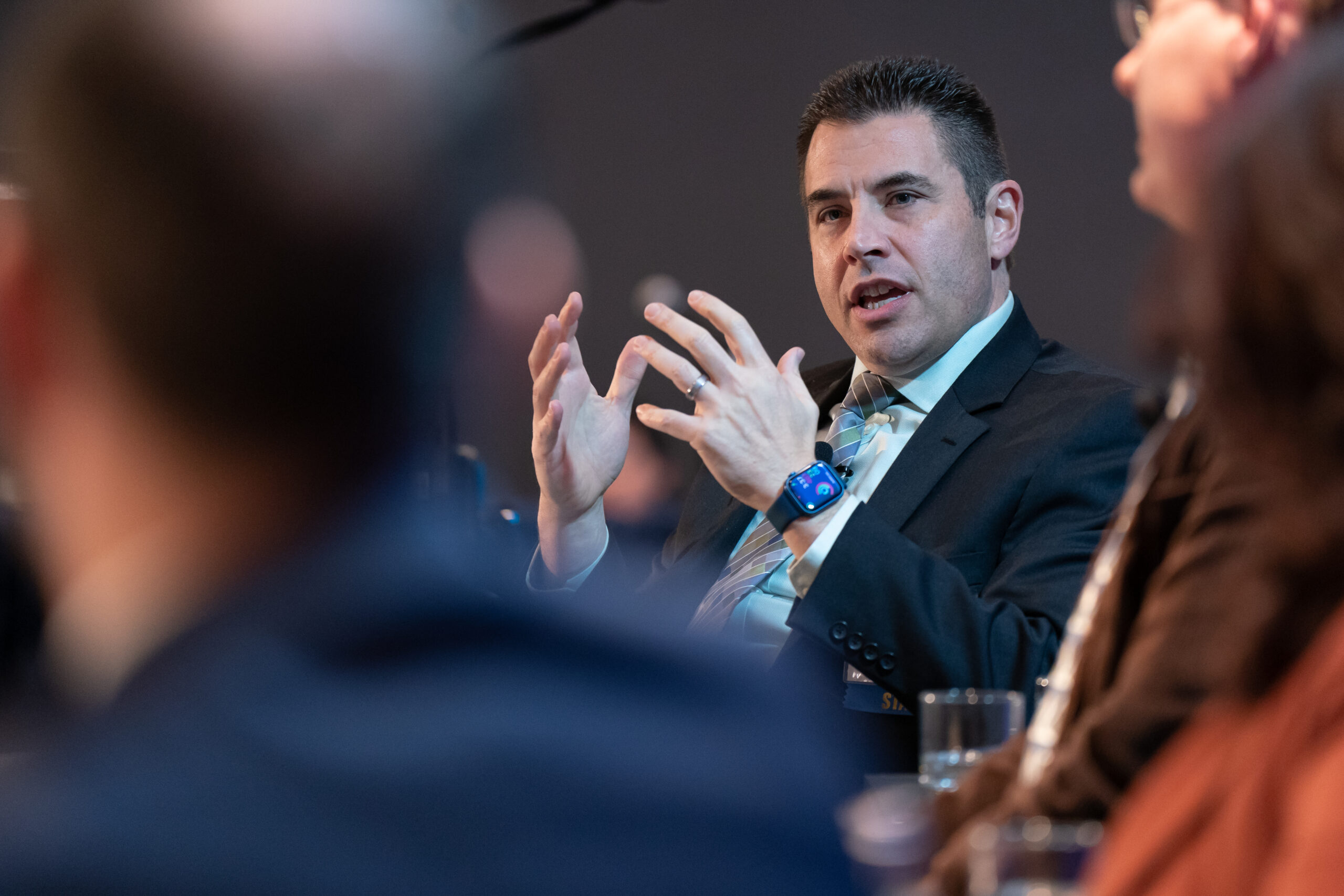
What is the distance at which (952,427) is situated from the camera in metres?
1.94

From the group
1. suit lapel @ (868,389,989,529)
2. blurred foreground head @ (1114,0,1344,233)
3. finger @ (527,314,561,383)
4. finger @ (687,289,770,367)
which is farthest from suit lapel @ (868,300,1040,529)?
blurred foreground head @ (1114,0,1344,233)

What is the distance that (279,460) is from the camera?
1.55 feet

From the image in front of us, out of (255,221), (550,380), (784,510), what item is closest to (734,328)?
(784,510)

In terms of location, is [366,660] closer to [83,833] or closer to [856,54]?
[83,833]

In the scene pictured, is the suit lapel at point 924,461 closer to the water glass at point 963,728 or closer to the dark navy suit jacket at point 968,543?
the dark navy suit jacket at point 968,543

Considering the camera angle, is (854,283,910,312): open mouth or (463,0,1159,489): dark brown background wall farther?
(463,0,1159,489): dark brown background wall

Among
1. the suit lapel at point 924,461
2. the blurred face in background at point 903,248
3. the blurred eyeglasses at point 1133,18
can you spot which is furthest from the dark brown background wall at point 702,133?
the blurred eyeglasses at point 1133,18

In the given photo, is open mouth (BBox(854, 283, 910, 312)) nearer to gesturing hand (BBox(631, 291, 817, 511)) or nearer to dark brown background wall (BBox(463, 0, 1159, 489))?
gesturing hand (BBox(631, 291, 817, 511))

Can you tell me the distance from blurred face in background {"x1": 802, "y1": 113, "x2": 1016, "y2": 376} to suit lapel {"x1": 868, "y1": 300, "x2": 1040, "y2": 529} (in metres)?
0.11

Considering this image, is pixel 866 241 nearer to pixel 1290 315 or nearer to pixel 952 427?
pixel 952 427

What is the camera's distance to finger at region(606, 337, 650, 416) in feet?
6.50

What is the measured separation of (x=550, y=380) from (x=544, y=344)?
0.20 feet

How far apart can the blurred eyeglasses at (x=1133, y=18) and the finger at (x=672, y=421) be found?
0.78m

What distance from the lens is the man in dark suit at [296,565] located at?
0.44 meters
